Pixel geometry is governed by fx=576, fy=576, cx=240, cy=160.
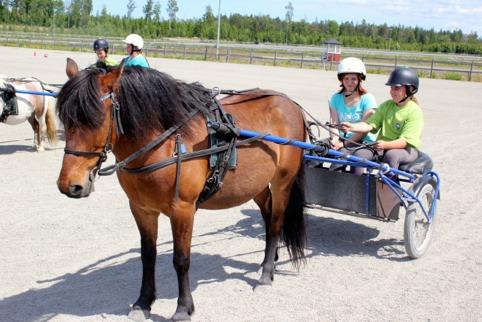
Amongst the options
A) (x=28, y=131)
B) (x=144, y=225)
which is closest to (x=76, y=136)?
(x=144, y=225)

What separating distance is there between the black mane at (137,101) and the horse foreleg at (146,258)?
727mm

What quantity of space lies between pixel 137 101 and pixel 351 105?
119 inches

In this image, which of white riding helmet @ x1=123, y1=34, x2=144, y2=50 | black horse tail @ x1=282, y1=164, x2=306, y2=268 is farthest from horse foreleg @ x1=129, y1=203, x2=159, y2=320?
white riding helmet @ x1=123, y1=34, x2=144, y2=50

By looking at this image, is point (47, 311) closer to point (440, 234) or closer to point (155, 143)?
point (155, 143)

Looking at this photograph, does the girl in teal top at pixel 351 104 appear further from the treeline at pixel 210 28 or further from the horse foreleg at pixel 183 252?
the treeline at pixel 210 28

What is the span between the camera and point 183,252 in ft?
13.4

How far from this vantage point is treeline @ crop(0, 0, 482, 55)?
80.1 meters

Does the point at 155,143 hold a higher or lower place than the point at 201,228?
higher

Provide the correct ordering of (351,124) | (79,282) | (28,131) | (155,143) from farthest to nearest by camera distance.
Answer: (28,131)
(351,124)
(79,282)
(155,143)

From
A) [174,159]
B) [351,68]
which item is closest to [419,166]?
[351,68]

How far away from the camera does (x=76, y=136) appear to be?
3453mm

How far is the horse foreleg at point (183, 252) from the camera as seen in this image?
3.97 meters

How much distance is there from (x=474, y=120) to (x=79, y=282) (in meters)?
13.6

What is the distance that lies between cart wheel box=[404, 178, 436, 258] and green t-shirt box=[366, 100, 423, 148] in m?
0.47
